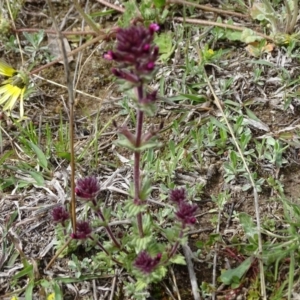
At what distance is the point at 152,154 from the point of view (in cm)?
299

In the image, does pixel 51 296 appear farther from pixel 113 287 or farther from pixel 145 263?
pixel 145 263

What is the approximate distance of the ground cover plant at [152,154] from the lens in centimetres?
247

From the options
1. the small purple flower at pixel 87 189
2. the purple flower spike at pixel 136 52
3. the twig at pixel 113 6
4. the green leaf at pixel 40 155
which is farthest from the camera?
the twig at pixel 113 6

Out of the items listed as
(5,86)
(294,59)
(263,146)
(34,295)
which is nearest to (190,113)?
(263,146)

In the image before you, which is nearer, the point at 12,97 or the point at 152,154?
the point at 152,154

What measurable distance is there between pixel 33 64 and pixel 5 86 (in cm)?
43

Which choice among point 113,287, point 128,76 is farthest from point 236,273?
point 128,76

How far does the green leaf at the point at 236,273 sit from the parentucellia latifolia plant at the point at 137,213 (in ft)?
0.80

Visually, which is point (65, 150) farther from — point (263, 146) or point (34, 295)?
point (263, 146)

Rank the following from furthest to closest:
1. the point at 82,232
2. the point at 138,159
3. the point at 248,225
Answer: the point at 248,225
the point at 82,232
the point at 138,159

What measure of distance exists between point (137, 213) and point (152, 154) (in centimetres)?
77

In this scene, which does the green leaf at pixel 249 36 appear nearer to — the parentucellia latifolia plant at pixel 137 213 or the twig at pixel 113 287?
the parentucellia latifolia plant at pixel 137 213

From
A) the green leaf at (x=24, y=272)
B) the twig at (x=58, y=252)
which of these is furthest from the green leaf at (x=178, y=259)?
the green leaf at (x=24, y=272)

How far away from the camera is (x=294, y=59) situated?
3.39 metres
